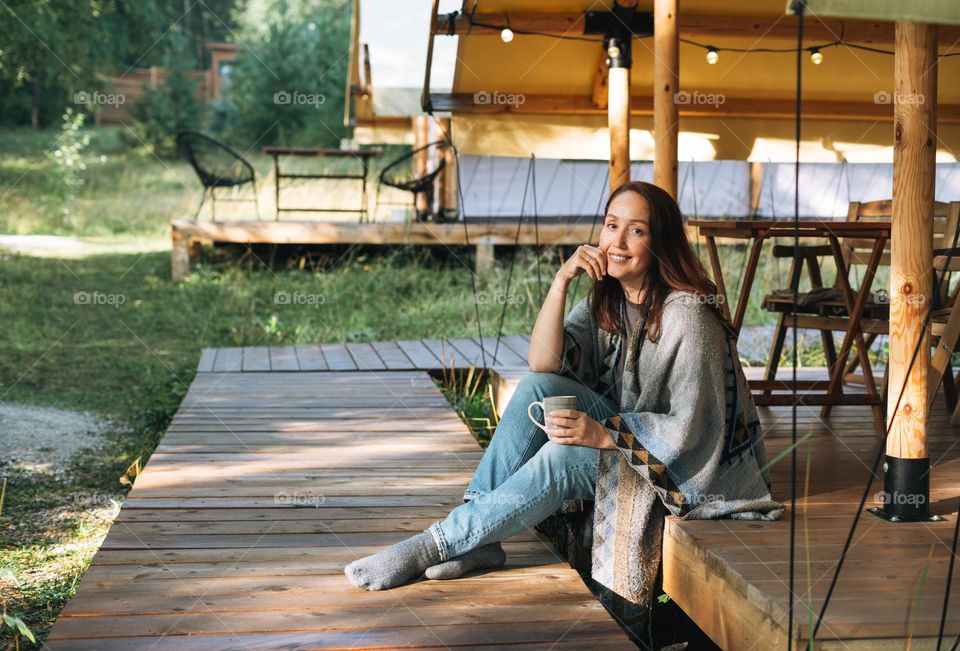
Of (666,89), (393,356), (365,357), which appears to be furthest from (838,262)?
(365,357)

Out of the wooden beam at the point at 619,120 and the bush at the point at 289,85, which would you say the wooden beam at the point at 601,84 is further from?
the bush at the point at 289,85

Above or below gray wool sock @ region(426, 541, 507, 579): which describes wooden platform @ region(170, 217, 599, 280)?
above

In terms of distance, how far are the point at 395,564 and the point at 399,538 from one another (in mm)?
403

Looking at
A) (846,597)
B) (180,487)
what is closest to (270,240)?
(180,487)

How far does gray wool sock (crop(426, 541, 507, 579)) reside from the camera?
8.41 feet

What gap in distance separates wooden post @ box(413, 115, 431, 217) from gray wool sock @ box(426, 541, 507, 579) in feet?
29.2

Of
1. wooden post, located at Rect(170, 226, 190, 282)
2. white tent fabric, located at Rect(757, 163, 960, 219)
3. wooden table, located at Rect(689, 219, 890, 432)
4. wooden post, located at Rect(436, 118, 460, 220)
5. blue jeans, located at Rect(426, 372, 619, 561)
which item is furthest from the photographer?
wooden post, located at Rect(436, 118, 460, 220)

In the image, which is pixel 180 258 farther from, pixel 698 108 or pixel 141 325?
pixel 698 108

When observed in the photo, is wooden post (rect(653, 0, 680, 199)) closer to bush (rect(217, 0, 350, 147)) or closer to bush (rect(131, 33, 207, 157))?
bush (rect(217, 0, 350, 147))

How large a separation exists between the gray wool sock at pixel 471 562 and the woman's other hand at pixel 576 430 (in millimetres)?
334

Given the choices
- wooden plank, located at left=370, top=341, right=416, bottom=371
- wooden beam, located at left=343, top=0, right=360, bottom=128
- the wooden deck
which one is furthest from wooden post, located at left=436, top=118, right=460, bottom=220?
the wooden deck

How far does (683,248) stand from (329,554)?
1154 millimetres

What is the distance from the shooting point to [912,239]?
101 inches

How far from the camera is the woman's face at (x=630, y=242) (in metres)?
2.70
